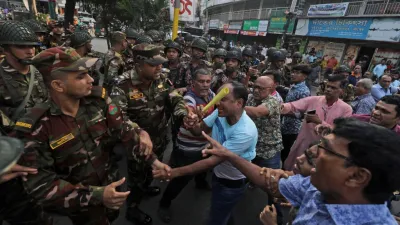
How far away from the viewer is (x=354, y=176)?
1071 mm

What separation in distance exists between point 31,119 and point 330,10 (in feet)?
65.6

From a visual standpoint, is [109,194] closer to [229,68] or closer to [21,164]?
[21,164]

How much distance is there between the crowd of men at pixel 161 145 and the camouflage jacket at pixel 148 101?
0.01 metres

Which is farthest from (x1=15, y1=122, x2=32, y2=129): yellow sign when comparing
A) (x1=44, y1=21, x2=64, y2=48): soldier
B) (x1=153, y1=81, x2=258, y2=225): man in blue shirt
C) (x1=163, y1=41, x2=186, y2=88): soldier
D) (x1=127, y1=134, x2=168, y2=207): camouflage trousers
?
(x1=44, y1=21, x2=64, y2=48): soldier

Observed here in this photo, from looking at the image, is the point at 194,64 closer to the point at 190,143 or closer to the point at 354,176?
the point at 190,143

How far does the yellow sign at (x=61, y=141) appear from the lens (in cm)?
162

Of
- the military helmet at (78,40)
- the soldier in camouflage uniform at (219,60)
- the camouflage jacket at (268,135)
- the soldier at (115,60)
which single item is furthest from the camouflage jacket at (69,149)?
the soldier in camouflage uniform at (219,60)

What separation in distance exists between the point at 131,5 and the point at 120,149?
9919 millimetres

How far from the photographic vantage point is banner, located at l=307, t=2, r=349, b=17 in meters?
15.7

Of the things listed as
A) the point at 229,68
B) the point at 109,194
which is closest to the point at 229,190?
the point at 109,194

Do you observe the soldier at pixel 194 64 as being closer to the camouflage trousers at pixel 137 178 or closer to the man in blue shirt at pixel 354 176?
the camouflage trousers at pixel 137 178

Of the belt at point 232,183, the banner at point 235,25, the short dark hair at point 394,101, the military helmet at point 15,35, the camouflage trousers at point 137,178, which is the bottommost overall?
the camouflage trousers at point 137,178

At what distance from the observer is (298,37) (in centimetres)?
2075

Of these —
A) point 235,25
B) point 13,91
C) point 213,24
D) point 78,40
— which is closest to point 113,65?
point 78,40
